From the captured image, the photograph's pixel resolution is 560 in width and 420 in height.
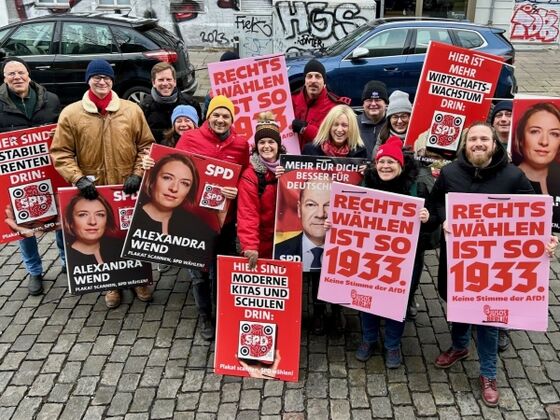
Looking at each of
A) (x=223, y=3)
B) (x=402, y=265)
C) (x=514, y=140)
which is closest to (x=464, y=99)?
(x=514, y=140)

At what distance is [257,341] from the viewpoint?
13.5 feet

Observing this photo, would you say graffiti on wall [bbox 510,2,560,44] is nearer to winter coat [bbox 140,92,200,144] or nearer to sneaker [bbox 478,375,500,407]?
winter coat [bbox 140,92,200,144]

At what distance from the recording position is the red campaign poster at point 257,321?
4.04 meters

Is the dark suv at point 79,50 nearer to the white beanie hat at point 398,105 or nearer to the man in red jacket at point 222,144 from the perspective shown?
the man in red jacket at point 222,144

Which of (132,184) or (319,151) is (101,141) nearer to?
(132,184)

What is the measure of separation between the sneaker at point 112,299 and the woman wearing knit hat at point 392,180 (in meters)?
2.32

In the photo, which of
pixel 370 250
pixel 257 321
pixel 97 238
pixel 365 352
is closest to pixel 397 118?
pixel 370 250

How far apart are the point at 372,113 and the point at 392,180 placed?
3.81ft

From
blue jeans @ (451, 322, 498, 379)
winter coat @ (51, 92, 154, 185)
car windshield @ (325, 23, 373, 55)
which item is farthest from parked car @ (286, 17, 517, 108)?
blue jeans @ (451, 322, 498, 379)

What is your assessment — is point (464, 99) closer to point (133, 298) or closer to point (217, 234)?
point (217, 234)

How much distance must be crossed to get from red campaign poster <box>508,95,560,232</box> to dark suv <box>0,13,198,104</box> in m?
7.12

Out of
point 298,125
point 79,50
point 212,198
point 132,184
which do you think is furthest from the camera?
point 79,50

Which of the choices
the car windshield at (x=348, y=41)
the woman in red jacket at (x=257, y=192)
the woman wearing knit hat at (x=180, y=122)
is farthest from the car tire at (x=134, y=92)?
the woman in red jacket at (x=257, y=192)

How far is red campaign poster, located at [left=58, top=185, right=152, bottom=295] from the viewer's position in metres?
4.53
